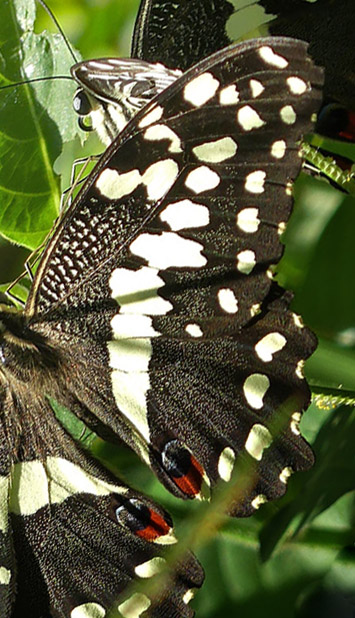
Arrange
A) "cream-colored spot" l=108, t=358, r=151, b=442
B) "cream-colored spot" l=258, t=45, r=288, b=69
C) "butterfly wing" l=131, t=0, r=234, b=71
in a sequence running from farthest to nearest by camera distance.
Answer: "butterfly wing" l=131, t=0, r=234, b=71 → "cream-colored spot" l=108, t=358, r=151, b=442 → "cream-colored spot" l=258, t=45, r=288, b=69

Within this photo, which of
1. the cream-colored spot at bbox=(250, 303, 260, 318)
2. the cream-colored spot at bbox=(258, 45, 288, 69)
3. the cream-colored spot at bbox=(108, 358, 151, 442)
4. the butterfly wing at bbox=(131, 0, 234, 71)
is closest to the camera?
the cream-colored spot at bbox=(258, 45, 288, 69)

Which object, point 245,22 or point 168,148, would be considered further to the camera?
point 245,22

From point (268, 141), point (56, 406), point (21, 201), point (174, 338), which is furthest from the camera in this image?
point (21, 201)

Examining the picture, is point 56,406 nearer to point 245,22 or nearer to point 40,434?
point 40,434

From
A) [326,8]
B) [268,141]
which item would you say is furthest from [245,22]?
[268,141]

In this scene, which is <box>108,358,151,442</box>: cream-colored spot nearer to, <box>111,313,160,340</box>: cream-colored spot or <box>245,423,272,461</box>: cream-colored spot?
<box>111,313,160,340</box>: cream-colored spot

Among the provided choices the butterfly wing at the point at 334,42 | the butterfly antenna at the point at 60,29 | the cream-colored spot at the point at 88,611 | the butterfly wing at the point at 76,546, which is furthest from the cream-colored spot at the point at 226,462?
the butterfly antenna at the point at 60,29

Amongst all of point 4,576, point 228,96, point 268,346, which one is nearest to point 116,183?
point 228,96

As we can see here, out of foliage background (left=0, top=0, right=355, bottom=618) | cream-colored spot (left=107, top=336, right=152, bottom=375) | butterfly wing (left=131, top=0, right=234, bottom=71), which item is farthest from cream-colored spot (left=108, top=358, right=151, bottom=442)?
butterfly wing (left=131, top=0, right=234, bottom=71)

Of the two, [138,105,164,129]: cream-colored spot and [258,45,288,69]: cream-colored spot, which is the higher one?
[258,45,288,69]: cream-colored spot
